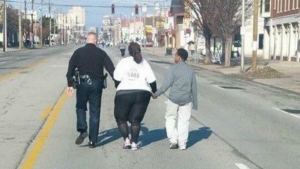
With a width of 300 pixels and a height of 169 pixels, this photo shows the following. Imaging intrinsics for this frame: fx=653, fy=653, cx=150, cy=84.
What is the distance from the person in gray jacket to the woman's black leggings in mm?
264

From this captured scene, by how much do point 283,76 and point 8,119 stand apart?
78.7 feet

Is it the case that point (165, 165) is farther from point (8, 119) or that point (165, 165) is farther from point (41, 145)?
point (8, 119)

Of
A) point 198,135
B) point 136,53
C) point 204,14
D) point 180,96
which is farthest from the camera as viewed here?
point 204,14

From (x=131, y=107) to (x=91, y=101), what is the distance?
0.68m

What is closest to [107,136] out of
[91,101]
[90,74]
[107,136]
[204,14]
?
[107,136]

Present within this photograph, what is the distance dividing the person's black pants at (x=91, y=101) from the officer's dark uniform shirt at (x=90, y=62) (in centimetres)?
16

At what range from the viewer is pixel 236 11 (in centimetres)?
4484

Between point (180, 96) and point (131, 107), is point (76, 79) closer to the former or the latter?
point (131, 107)

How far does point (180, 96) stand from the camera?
1066 centimetres

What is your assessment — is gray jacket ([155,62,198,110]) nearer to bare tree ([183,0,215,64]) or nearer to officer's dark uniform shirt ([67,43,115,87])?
officer's dark uniform shirt ([67,43,115,87])

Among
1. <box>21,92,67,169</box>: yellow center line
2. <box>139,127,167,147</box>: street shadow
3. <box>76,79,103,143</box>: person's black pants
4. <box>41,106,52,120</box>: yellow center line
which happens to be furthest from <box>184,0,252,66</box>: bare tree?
<box>76,79,103,143</box>: person's black pants

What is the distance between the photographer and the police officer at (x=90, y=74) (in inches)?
416

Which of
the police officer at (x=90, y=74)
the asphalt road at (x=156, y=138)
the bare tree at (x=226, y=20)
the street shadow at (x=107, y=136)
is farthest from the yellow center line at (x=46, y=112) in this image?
the bare tree at (x=226, y=20)

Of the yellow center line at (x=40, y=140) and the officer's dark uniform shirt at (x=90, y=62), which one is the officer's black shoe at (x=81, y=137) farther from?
the officer's dark uniform shirt at (x=90, y=62)
